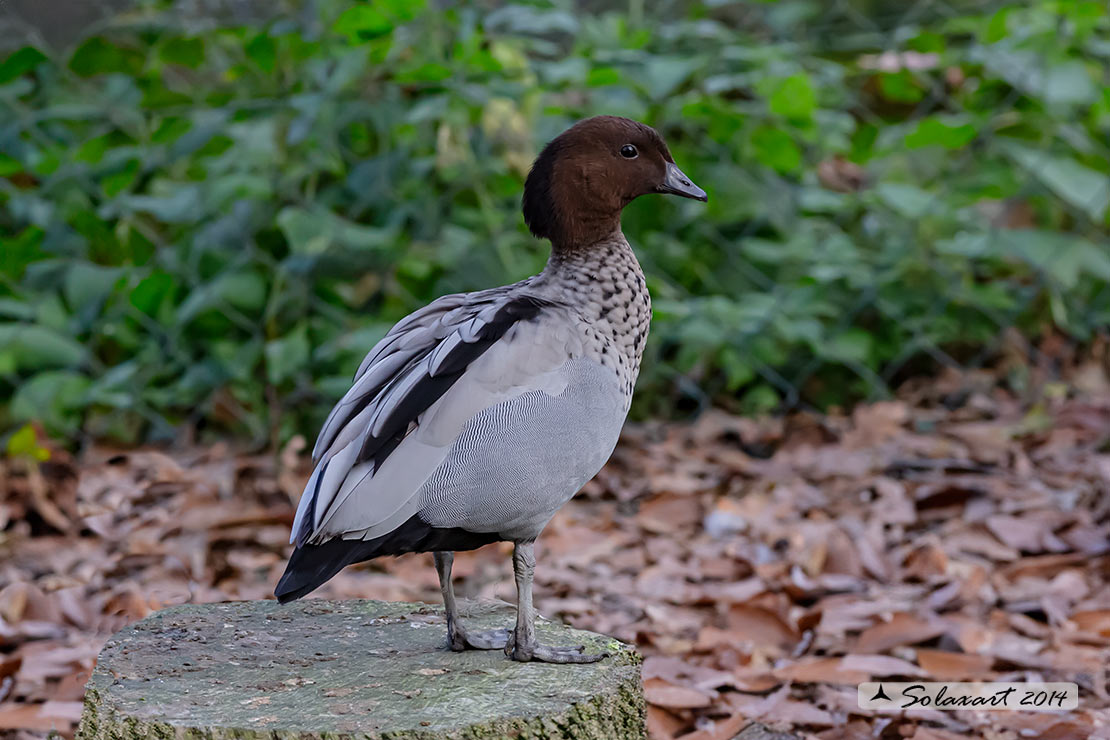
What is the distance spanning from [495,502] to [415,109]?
6.36ft

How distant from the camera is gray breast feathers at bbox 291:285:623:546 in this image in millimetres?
1642

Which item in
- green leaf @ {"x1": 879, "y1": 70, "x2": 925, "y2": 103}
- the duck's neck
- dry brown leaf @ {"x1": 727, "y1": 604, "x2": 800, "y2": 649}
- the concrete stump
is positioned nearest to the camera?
the concrete stump

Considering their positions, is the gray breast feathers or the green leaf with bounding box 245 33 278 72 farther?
the green leaf with bounding box 245 33 278 72

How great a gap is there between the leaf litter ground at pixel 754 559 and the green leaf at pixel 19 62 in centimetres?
104

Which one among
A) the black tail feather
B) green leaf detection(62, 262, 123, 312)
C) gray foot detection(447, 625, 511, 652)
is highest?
the black tail feather

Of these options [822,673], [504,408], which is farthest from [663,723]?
[504,408]

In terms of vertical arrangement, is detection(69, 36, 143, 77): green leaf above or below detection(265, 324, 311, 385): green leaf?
above

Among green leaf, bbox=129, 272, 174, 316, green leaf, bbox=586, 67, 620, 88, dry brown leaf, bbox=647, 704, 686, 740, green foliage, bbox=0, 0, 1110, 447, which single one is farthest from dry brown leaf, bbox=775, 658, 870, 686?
green leaf, bbox=129, 272, 174, 316

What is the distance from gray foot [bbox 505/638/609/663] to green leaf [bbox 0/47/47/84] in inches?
94.0

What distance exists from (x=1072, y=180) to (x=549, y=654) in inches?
99.7

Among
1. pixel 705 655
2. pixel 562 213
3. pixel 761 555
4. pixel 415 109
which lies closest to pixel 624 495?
pixel 761 555

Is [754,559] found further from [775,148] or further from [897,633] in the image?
[775,148]

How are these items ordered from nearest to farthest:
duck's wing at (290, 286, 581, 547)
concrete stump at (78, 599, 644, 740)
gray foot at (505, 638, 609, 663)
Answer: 1. concrete stump at (78, 599, 644, 740)
2. duck's wing at (290, 286, 581, 547)
3. gray foot at (505, 638, 609, 663)

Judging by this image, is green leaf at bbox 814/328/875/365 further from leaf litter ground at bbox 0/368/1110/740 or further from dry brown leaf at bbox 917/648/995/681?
dry brown leaf at bbox 917/648/995/681
